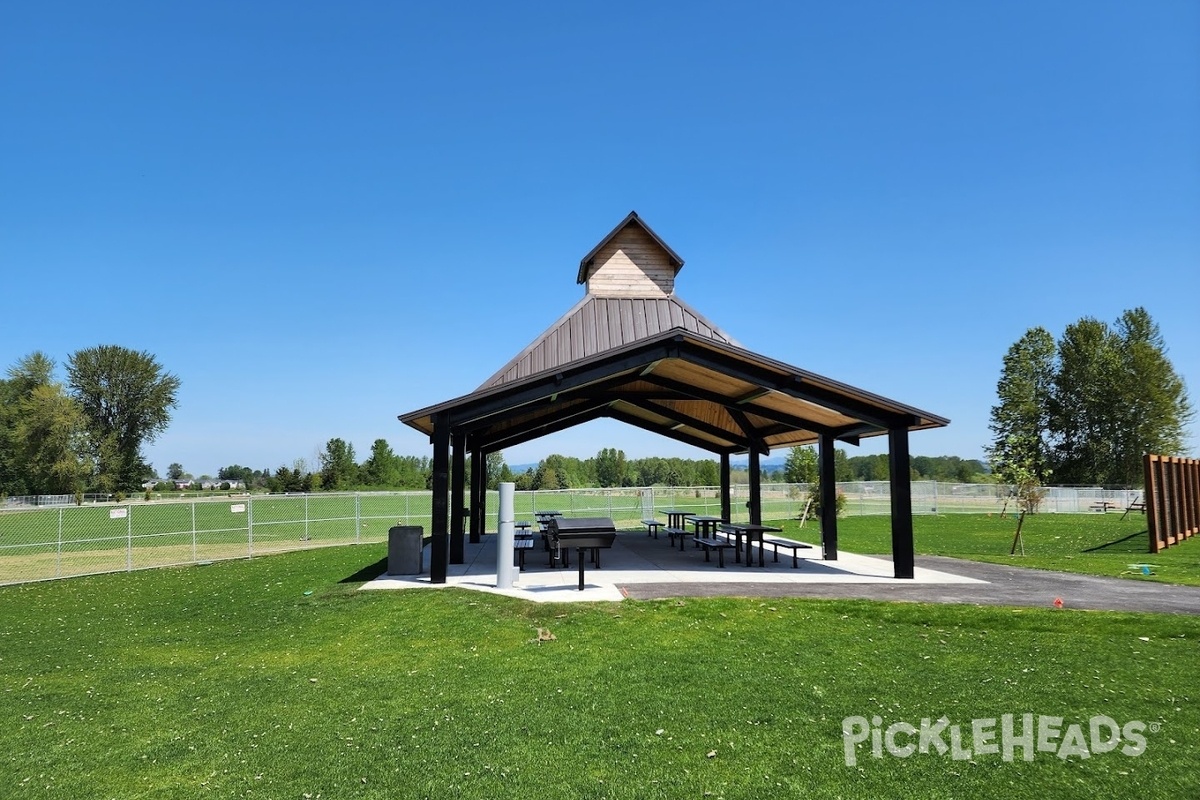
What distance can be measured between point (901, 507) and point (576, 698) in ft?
28.8

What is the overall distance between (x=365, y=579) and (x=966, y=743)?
1098 centimetres

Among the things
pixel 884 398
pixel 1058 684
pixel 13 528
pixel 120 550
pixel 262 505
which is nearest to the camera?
pixel 1058 684

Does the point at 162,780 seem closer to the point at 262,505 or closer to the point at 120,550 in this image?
the point at 120,550

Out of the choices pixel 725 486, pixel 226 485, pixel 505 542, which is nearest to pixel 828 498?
pixel 725 486

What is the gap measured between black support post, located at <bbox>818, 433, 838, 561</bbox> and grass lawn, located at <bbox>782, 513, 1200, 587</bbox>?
257 cm

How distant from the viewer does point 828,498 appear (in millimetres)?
16188

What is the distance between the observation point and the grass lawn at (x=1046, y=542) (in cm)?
1468

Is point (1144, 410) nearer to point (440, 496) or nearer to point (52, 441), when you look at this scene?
point (440, 496)

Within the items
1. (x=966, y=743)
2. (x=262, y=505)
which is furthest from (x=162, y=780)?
(x=262, y=505)

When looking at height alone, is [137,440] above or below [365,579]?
above

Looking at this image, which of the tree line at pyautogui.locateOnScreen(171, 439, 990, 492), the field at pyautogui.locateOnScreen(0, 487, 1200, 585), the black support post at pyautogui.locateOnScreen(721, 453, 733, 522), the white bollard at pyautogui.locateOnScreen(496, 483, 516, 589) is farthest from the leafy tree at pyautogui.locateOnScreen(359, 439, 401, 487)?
the white bollard at pyautogui.locateOnScreen(496, 483, 516, 589)

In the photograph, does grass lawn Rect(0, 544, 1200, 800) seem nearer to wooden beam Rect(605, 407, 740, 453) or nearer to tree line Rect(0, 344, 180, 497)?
wooden beam Rect(605, 407, 740, 453)

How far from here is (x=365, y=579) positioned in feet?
42.5

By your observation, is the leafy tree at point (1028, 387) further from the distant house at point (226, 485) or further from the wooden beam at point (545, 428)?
the distant house at point (226, 485)
